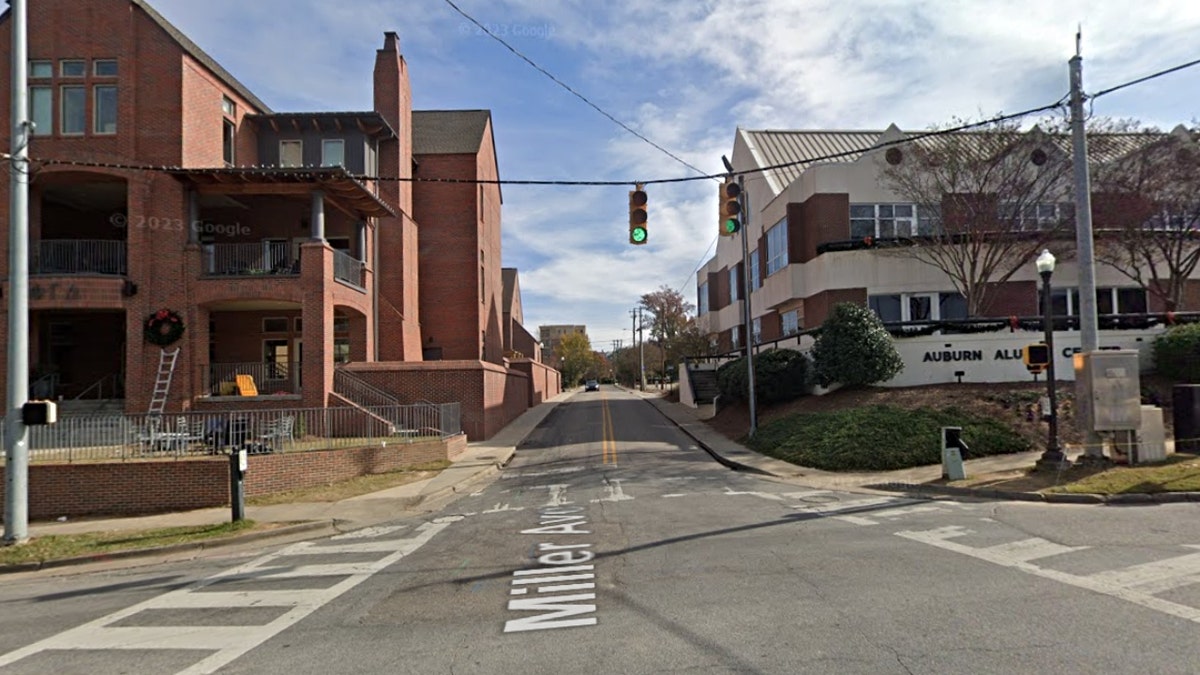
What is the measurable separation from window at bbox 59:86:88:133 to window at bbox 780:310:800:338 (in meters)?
27.3

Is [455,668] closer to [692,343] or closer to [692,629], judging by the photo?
[692,629]

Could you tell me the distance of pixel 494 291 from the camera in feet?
144

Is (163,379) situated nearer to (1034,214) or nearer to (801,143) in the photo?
(1034,214)

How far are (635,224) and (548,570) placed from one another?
7.52 metres

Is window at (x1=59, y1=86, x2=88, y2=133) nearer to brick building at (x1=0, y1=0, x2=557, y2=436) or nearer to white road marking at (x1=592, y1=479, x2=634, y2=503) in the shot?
brick building at (x1=0, y1=0, x2=557, y2=436)

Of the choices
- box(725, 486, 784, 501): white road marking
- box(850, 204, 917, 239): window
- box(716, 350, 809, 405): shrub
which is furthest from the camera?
box(850, 204, 917, 239): window

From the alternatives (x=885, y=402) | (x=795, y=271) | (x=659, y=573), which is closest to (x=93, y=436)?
(x=659, y=573)

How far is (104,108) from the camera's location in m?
22.3

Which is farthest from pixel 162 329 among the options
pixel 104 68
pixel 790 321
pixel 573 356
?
pixel 573 356

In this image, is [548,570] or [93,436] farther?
[93,436]

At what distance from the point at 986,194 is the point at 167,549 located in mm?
24388

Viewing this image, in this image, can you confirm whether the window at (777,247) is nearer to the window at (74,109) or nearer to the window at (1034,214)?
the window at (1034,214)

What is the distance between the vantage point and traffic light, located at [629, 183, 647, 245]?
13414mm

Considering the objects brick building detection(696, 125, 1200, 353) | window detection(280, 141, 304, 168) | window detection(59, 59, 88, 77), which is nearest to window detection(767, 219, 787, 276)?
brick building detection(696, 125, 1200, 353)
